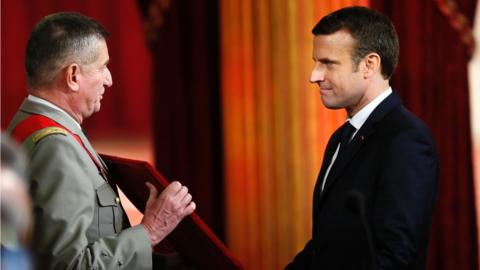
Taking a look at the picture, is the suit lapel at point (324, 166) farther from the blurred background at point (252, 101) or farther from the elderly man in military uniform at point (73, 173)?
the blurred background at point (252, 101)

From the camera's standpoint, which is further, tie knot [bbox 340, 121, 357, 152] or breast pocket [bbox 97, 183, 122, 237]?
tie knot [bbox 340, 121, 357, 152]

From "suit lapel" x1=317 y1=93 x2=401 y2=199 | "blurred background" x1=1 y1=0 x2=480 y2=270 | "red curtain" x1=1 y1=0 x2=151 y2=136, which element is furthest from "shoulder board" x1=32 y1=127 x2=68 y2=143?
"red curtain" x1=1 y1=0 x2=151 y2=136

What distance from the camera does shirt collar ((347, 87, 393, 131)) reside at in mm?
1931

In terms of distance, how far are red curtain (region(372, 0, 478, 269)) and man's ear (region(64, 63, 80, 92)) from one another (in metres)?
2.14

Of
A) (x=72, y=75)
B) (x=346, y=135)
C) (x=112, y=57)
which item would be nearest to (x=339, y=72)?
(x=346, y=135)

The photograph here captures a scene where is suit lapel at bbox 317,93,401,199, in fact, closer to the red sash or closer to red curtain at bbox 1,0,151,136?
the red sash

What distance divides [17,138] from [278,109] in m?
2.13

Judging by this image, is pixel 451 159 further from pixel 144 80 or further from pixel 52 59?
pixel 52 59

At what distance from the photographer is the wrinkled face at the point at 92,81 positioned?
1911 millimetres

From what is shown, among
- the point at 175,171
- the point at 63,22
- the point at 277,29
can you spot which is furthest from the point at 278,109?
the point at 63,22

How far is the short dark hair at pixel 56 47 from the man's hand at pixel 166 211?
0.37m

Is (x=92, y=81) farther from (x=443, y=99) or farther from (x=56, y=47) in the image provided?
(x=443, y=99)

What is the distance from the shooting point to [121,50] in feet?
13.2

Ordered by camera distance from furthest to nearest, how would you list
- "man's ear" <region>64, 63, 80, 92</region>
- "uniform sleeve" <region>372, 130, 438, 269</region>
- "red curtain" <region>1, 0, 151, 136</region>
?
"red curtain" <region>1, 0, 151, 136</region>, "man's ear" <region>64, 63, 80, 92</region>, "uniform sleeve" <region>372, 130, 438, 269</region>
